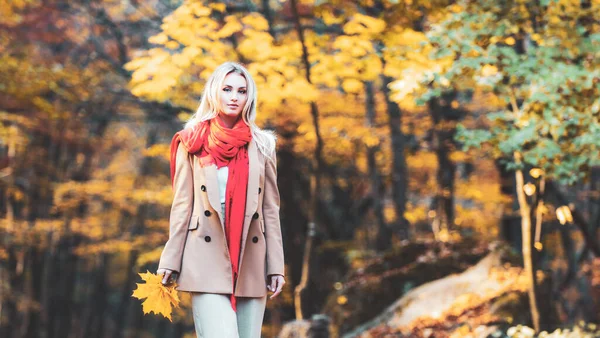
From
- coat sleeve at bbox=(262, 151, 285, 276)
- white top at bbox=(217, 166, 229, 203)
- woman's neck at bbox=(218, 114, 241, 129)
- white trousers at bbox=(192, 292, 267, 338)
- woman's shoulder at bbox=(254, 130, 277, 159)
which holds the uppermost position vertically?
woman's neck at bbox=(218, 114, 241, 129)

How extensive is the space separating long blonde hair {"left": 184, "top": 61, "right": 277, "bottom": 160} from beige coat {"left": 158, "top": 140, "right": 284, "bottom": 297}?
0.29ft

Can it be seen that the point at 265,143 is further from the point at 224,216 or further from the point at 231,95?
the point at 224,216

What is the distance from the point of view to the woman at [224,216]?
11.1 ft

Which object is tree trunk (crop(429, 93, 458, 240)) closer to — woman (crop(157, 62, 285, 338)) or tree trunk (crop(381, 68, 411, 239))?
tree trunk (crop(381, 68, 411, 239))

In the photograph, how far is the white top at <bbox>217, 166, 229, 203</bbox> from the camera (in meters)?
3.45

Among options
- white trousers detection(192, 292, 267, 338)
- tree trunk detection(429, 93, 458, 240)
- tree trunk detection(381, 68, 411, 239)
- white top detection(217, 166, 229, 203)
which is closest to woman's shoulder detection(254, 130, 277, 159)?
white top detection(217, 166, 229, 203)

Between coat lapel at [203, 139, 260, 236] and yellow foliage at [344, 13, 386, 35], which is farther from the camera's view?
yellow foliage at [344, 13, 386, 35]

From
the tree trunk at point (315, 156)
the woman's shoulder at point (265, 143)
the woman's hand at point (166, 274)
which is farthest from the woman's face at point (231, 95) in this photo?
the tree trunk at point (315, 156)

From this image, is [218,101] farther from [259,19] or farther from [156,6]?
[156,6]

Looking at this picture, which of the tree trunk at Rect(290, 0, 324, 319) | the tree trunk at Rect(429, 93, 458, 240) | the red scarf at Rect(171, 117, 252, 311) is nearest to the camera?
the red scarf at Rect(171, 117, 252, 311)

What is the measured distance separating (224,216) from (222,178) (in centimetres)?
19

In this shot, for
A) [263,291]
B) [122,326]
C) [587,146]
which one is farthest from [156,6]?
[122,326]

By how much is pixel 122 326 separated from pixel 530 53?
24.9 metres

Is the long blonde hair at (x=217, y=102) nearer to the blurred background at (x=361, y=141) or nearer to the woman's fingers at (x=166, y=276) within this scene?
the woman's fingers at (x=166, y=276)
